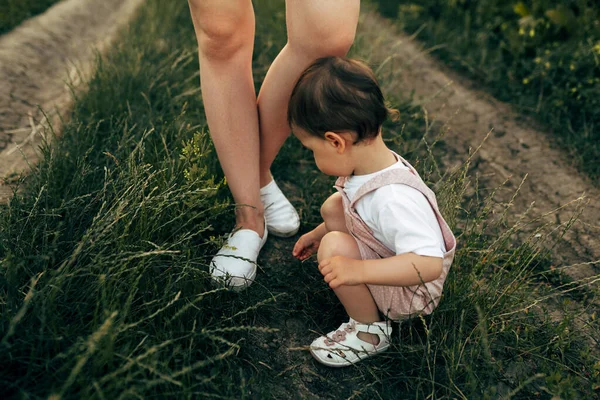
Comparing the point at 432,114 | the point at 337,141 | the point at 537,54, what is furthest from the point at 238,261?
the point at 537,54

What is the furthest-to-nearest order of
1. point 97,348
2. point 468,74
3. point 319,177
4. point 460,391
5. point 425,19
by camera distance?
point 425,19, point 468,74, point 319,177, point 460,391, point 97,348

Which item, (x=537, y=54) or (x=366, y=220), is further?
(x=537, y=54)

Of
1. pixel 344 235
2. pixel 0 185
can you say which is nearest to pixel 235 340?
pixel 344 235

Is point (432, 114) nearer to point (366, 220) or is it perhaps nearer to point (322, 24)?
point (322, 24)

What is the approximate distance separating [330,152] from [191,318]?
2.24 ft

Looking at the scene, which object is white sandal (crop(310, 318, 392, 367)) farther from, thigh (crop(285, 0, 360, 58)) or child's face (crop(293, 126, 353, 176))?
thigh (crop(285, 0, 360, 58))

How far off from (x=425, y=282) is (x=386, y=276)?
0.50ft

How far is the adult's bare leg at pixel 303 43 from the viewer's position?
68.2 inches

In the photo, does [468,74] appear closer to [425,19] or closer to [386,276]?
[425,19]

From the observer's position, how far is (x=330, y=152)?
165 centimetres

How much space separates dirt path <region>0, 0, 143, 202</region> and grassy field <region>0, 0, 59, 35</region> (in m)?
0.04

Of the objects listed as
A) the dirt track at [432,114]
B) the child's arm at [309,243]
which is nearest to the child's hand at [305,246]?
the child's arm at [309,243]

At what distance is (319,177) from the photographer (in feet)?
8.54

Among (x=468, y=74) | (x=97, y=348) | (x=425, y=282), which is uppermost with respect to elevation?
(x=97, y=348)
